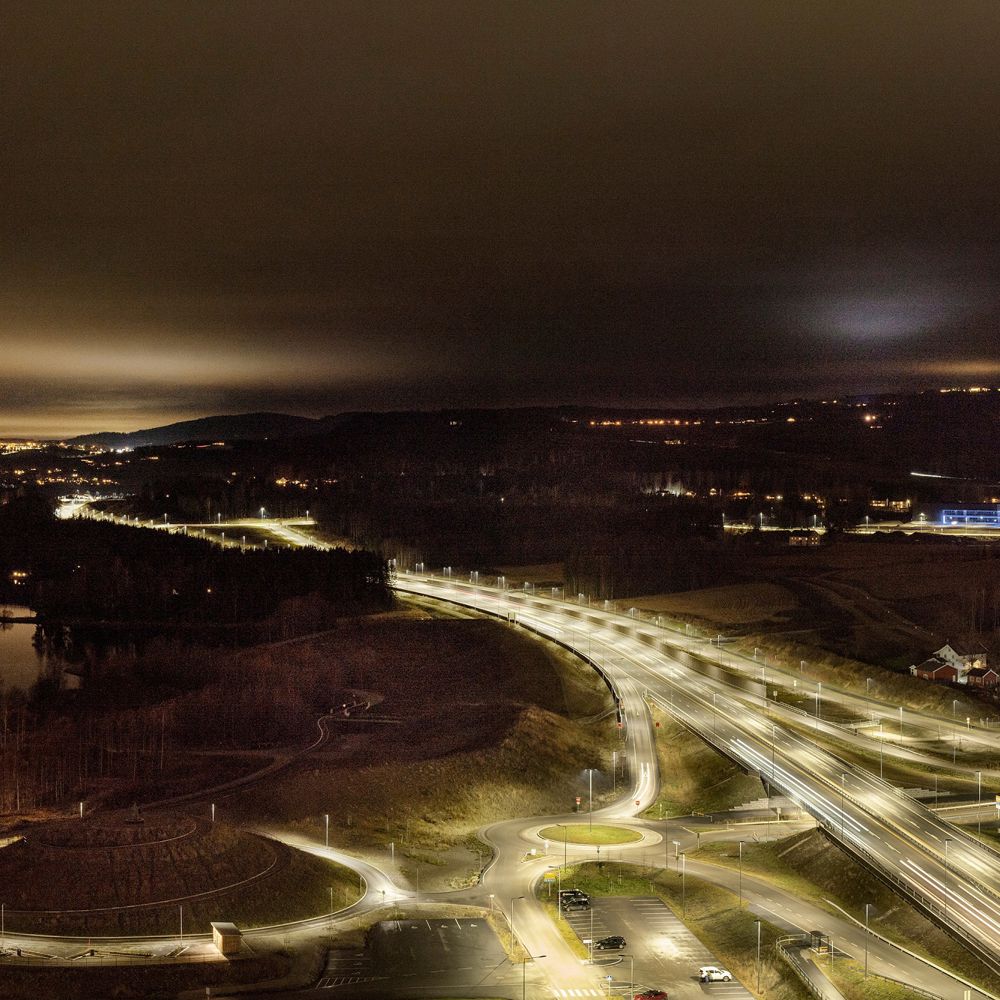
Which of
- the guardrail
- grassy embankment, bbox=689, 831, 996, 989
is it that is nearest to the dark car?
the guardrail

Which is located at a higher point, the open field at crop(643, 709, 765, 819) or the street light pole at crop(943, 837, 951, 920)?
the street light pole at crop(943, 837, 951, 920)

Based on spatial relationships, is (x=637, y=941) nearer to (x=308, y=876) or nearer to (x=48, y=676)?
(x=308, y=876)

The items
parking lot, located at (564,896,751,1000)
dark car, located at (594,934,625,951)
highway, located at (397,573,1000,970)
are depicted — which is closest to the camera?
parking lot, located at (564,896,751,1000)

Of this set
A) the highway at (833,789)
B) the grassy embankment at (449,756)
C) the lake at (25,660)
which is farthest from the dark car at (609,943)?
the lake at (25,660)

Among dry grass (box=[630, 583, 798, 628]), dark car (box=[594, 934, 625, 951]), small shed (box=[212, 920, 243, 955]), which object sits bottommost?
dark car (box=[594, 934, 625, 951])

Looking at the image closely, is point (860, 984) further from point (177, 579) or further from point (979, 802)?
point (177, 579)

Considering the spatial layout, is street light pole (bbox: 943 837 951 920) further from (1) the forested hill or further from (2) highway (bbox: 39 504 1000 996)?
(1) the forested hill
